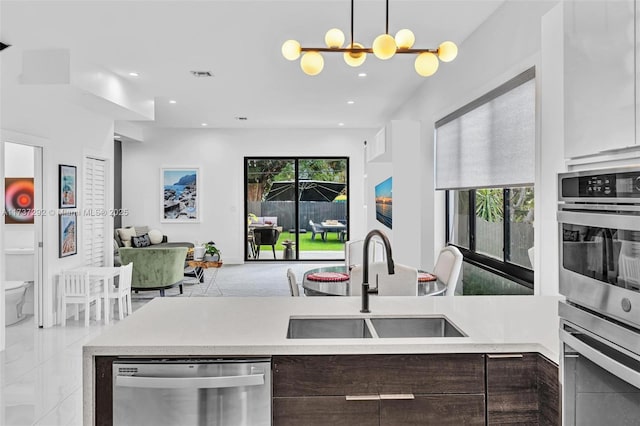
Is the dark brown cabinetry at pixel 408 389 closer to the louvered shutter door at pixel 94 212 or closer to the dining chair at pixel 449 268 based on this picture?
the dining chair at pixel 449 268

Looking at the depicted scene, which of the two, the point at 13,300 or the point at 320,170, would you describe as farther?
the point at 320,170

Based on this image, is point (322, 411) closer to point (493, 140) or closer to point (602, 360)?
point (602, 360)

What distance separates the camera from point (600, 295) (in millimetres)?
1101

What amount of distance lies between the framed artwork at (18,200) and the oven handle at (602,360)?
6017mm

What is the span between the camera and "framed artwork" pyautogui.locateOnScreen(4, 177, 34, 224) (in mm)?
5426

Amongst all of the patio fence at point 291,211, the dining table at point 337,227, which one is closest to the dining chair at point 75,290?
the patio fence at point 291,211

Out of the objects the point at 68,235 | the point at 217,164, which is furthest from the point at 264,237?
the point at 68,235

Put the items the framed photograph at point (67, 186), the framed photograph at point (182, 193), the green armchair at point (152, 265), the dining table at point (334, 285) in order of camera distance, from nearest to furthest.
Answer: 1. the dining table at point (334, 285)
2. the framed photograph at point (67, 186)
3. the green armchair at point (152, 265)
4. the framed photograph at point (182, 193)

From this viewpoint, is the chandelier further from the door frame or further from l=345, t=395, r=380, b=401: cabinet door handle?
the door frame

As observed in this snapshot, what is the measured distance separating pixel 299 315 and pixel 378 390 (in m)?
0.50

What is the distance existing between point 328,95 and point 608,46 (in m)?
5.17

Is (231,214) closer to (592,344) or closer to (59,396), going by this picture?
(59,396)

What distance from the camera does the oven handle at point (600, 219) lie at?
3.23 feet

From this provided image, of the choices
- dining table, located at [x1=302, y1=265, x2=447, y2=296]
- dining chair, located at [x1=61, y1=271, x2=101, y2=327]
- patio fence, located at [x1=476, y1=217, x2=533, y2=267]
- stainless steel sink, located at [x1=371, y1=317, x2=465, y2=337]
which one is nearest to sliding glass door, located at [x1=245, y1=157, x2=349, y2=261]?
dining chair, located at [x1=61, y1=271, x2=101, y2=327]
